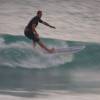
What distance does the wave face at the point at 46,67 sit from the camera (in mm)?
13234

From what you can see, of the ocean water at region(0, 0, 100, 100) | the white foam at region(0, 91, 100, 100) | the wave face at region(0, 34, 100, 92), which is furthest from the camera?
the wave face at region(0, 34, 100, 92)

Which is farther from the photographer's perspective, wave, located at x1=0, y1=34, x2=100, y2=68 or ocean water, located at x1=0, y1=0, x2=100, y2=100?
wave, located at x1=0, y1=34, x2=100, y2=68

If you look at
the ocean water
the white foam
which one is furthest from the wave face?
the white foam

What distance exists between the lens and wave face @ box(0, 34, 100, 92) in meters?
13.2

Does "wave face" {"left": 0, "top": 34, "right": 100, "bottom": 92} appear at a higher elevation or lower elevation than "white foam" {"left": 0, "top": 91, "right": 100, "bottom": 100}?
lower

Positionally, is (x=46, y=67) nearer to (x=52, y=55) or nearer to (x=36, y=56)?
(x=36, y=56)

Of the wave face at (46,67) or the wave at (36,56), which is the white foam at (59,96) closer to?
the wave face at (46,67)

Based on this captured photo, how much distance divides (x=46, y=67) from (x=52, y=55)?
127cm

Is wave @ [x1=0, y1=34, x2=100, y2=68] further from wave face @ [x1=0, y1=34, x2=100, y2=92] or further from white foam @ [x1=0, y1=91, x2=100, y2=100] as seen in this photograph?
white foam @ [x1=0, y1=91, x2=100, y2=100]

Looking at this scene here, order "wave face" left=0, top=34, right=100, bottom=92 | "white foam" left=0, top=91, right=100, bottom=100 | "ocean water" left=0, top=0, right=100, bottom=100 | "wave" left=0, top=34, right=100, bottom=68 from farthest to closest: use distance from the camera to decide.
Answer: "wave" left=0, top=34, right=100, bottom=68, "wave face" left=0, top=34, right=100, bottom=92, "ocean water" left=0, top=0, right=100, bottom=100, "white foam" left=0, top=91, right=100, bottom=100

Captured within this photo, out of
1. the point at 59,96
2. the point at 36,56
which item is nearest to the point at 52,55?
the point at 36,56

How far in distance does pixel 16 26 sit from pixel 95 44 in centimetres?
321

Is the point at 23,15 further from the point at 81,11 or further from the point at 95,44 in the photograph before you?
the point at 95,44

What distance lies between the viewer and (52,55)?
1709cm
